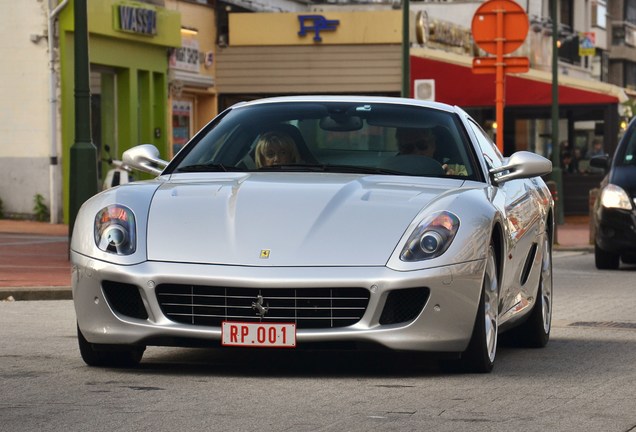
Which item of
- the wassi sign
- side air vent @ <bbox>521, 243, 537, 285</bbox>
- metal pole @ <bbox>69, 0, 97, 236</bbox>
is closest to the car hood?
side air vent @ <bbox>521, 243, 537, 285</bbox>

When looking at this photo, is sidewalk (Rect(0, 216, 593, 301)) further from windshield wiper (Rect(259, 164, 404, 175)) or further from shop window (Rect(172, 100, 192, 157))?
shop window (Rect(172, 100, 192, 157))

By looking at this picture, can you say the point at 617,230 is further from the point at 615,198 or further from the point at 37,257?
the point at 37,257

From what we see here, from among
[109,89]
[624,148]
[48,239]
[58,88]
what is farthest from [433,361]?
[109,89]

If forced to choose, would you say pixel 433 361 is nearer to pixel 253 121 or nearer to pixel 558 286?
pixel 253 121

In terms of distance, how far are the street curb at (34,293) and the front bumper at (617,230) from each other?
7.84 m

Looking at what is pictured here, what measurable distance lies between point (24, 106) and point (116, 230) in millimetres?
22124

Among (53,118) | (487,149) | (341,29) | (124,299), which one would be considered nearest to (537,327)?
(487,149)

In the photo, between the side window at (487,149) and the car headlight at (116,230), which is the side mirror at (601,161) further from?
the car headlight at (116,230)

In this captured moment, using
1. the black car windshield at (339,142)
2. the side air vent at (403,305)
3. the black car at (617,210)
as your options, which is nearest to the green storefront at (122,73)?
the black car at (617,210)

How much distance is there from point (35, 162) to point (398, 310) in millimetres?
22229

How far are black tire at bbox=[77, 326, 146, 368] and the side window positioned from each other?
242 centimetres

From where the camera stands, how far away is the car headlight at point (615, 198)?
2020 cm

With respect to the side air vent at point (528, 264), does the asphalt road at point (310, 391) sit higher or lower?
lower

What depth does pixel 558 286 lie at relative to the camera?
17312mm
